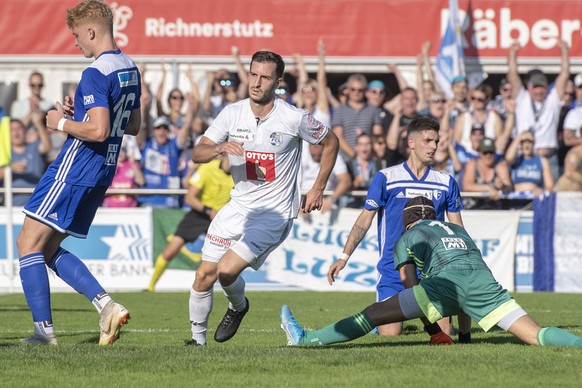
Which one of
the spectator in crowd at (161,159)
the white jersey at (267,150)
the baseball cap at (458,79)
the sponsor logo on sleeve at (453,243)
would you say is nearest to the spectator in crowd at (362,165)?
the baseball cap at (458,79)

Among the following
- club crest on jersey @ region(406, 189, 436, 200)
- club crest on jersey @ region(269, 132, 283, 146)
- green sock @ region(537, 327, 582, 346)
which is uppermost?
club crest on jersey @ region(269, 132, 283, 146)

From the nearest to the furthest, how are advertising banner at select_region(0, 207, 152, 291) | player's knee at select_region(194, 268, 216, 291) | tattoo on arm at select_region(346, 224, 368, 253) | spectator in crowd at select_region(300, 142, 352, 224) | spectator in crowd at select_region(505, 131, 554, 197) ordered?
player's knee at select_region(194, 268, 216, 291) → tattoo on arm at select_region(346, 224, 368, 253) → advertising banner at select_region(0, 207, 152, 291) → spectator in crowd at select_region(300, 142, 352, 224) → spectator in crowd at select_region(505, 131, 554, 197)

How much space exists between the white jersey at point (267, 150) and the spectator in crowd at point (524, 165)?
963 cm

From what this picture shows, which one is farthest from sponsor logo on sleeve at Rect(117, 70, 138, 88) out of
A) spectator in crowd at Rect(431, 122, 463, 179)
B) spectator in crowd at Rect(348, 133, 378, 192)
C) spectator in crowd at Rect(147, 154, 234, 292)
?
spectator in crowd at Rect(431, 122, 463, 179)

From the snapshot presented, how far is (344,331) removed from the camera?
8.76 meters

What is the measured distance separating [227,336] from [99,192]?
5.63 ft

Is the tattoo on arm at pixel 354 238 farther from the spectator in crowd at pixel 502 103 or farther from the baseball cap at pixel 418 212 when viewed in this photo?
the spectator in crowd at pixel 502 103

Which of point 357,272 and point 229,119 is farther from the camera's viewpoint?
point 357,272

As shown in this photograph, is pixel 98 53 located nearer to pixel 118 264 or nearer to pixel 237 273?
pixel 237 273

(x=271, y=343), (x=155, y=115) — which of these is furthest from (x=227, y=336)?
(x=155, y=115)

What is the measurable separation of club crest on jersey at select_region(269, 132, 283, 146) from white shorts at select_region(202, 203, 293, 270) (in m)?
0.60

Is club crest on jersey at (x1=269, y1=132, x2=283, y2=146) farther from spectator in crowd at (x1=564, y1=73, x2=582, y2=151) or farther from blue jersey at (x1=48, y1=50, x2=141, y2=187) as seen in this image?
spectator in crowd at (x1=564, y1=73, x2=582, y2=151)

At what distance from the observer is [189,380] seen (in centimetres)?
710

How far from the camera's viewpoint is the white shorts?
934 cm
